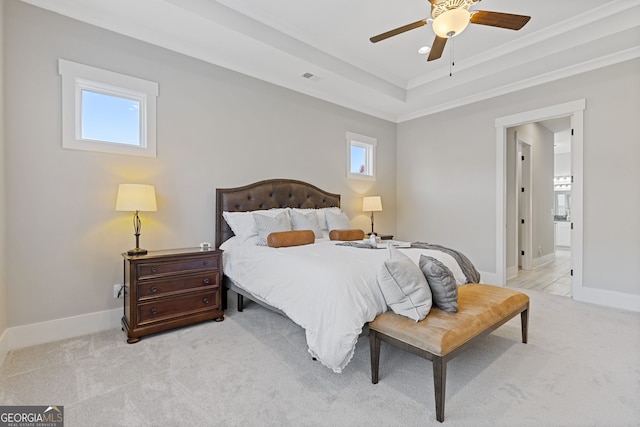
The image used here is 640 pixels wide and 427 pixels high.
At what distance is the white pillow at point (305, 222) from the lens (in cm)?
374

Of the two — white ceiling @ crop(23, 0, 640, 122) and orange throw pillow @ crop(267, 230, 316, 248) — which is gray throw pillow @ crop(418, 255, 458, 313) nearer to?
orange throw pillow @ crop(267, 230, 316, 248)

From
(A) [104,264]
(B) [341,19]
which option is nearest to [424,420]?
(A) [104,264]

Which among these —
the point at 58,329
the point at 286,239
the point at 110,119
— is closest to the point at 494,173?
the point at 286,239

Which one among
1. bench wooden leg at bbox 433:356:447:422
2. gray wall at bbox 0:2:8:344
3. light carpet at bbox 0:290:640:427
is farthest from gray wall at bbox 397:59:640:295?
gray wall at bbox 0:2:8:344

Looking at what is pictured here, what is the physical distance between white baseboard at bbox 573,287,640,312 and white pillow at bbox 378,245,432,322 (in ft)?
10.6

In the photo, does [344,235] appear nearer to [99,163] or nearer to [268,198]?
[268,198]

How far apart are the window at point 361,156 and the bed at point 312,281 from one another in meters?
1.99

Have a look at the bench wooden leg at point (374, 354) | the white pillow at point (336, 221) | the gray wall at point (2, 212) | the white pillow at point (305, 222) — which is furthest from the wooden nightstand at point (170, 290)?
the bench wooden leg at point (374, 354)

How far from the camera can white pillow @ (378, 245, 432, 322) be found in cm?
194

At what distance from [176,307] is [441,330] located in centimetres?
239

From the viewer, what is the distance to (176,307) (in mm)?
2877

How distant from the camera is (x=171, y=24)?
298 cm

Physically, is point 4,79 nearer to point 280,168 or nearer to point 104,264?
point 104,264

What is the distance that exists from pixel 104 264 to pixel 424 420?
10.1 feet
